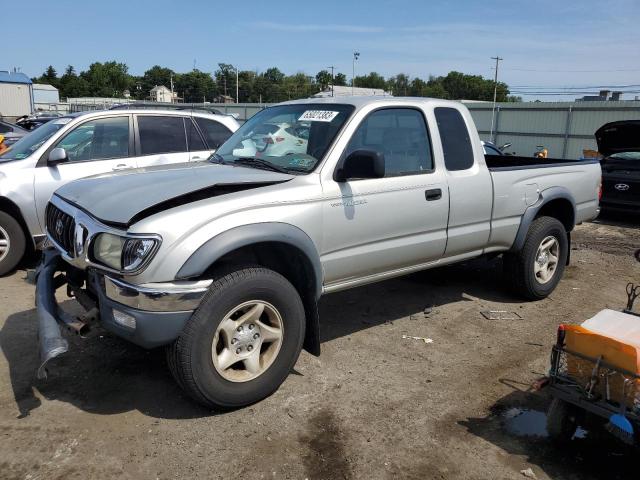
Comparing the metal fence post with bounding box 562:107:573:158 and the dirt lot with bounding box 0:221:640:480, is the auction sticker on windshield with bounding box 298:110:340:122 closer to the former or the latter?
the dirt lot with bounding box 0:221:640:480

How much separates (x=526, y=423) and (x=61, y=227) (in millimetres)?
3393

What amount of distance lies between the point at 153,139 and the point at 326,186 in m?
3.95

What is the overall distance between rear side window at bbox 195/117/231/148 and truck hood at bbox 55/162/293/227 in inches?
129

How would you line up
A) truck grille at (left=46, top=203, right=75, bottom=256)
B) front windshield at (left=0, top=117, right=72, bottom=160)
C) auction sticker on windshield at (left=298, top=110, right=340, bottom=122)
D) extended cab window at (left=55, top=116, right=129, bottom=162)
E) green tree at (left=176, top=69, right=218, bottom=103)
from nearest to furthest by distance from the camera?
truck grille at (left=46, top=203, right=75, bottom=256) → auction sticker on windshield at (left=298, top=110, right=340, bottom=122) → front windshield at (left=0, top=117, right=72, bottom=160) → extended cab window at (left=55, top=116, right=129, bottom=162) → green tree at (left=176, top=69, right=218, bottom=103)

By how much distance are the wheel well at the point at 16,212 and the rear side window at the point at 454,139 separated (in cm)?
468

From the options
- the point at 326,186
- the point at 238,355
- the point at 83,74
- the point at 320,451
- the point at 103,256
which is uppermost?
the point at 83,74

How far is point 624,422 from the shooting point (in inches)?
107

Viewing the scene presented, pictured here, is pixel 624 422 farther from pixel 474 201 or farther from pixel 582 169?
pixel 582 169

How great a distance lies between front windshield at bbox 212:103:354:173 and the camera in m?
4.06

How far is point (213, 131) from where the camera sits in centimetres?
751

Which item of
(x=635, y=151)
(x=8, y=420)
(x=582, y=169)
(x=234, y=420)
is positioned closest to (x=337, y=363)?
(x=234, y=420)

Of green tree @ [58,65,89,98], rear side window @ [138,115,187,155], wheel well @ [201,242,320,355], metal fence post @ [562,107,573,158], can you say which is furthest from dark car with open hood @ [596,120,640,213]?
green tree @ [58,65,89,98]

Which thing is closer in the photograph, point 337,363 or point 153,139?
point 337,363

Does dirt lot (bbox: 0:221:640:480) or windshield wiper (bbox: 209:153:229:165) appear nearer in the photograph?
dirt lot (bbox: 0:221:640:480)
